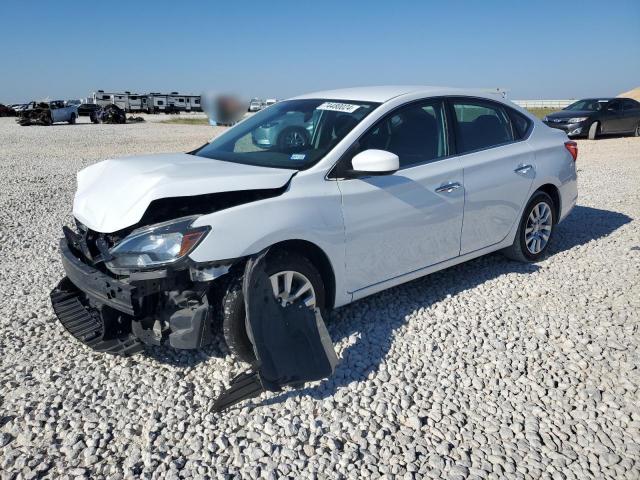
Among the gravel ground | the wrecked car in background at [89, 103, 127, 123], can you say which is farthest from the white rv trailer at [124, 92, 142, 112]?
the gravel ground

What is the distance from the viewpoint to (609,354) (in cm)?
372

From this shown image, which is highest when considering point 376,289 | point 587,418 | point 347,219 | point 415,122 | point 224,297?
point 415,122

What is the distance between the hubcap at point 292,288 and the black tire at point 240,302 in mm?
33

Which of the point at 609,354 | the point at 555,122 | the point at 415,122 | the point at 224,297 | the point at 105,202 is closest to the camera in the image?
the point at 224,297

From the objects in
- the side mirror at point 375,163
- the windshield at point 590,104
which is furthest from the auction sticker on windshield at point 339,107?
the windshield at point 590,104

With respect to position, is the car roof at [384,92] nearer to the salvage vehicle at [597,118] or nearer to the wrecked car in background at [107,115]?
the salvage vehicle at [597,118]

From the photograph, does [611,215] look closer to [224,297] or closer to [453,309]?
[453,309]

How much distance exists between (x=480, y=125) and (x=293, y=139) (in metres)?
1.84

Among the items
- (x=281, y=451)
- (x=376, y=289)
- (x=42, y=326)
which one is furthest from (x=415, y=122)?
(x=42, y=326)

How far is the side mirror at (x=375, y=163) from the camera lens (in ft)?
11.7

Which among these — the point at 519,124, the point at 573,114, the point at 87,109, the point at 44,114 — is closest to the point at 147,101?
the point at 87,109

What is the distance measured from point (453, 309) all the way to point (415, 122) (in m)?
1.55

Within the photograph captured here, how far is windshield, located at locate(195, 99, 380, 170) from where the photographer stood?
3.88 metres

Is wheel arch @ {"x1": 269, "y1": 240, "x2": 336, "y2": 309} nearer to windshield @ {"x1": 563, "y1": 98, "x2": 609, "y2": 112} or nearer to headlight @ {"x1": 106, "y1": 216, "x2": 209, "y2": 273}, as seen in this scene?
headlight @ {"x1": 106, "y1": 216, "x2": 209, "y2": 273}
